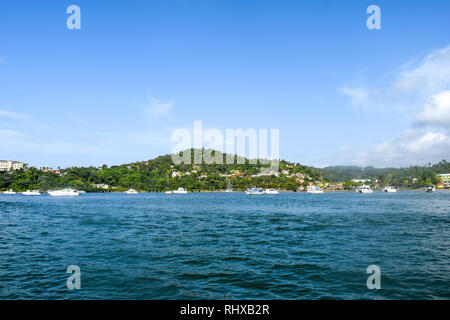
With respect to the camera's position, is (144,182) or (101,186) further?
(144,182)

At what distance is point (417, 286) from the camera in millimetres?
10070

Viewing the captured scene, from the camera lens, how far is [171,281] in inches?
416

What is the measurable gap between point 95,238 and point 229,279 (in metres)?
12.1

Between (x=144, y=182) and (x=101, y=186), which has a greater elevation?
(x=144, y=182)

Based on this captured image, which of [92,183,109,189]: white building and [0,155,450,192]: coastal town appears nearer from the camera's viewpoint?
[0,155,450,192]: coastal town

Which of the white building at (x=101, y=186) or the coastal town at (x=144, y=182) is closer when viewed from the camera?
the coastal town at (x=144, y=182)

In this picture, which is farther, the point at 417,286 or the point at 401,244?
the point at 401,244

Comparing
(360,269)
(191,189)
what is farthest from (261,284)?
(191,189)

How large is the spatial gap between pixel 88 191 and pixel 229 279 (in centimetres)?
16711

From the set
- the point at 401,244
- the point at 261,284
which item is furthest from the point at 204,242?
the point at 401,244
